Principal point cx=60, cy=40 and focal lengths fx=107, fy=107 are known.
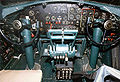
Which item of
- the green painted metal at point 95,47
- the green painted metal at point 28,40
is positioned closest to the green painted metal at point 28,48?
the green painted metal at point 28,40

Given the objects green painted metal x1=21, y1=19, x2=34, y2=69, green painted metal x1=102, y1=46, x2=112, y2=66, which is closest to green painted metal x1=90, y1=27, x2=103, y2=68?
green painted metal x1=102, y1=46, x2=112, y2=66

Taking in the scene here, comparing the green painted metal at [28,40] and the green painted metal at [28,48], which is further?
the green painted metal at [28,48]

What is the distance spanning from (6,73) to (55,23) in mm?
1512

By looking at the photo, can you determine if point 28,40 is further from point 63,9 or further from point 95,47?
point 95,47

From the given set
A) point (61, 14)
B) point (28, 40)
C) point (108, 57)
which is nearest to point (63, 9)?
point (61, 14)

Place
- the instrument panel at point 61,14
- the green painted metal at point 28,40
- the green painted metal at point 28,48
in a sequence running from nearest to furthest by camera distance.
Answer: the green painted metal at point 28,40 < the green painted metal at point 28,48 < the instrument panel at point 61,14

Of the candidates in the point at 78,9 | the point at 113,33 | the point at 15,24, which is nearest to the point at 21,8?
the point at 15,24

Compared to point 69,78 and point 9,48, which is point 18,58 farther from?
point 69,78

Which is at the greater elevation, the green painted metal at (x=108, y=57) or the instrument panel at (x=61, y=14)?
the instrument panel at (x=61, y=14)

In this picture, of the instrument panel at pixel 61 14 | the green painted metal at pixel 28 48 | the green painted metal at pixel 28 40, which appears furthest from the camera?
the instrument panel at pixel 61 14

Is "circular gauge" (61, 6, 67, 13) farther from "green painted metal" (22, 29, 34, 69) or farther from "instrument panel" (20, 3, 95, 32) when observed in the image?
"green painted metal" (22, 29, 34, 69)

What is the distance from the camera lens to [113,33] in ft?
8.14

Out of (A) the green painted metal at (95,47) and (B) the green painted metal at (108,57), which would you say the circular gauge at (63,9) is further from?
(B) the green painted metal at (108,57)

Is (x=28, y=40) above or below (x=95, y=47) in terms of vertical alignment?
above
